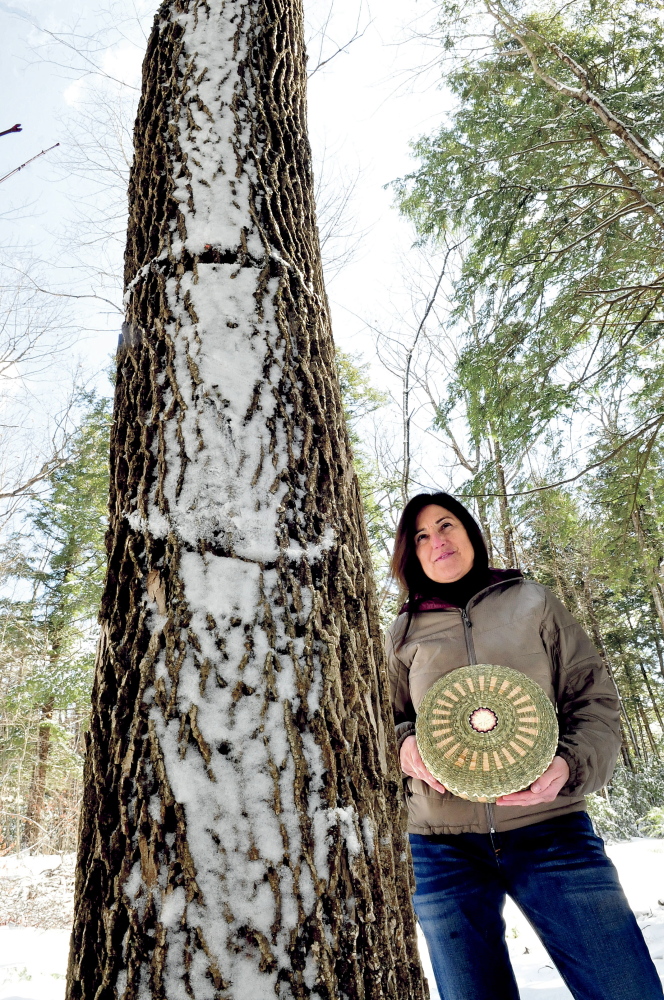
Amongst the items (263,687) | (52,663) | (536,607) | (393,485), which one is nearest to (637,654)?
(393,485)

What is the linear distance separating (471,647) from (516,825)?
0.51m

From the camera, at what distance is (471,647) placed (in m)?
1.84

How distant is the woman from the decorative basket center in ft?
0.63

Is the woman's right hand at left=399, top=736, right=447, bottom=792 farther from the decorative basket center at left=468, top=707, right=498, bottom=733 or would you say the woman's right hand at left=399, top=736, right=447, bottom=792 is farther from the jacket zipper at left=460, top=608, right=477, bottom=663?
the jacket zipper at left=460, top=608, right=477, bottom=663

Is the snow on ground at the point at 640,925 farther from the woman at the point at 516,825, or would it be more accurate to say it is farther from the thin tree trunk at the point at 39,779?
the thin tree trunk at the point at 39,779

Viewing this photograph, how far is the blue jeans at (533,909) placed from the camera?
148cm

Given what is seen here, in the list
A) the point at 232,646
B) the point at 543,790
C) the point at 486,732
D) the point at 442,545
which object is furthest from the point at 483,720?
the point at 232,646

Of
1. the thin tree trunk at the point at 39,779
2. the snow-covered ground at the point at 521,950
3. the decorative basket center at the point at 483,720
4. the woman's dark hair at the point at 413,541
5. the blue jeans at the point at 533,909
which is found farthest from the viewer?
the thin tree trunk at the point at 39,779

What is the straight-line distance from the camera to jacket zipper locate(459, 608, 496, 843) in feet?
5.49

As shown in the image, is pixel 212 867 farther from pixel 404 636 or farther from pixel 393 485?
pixel 393 485

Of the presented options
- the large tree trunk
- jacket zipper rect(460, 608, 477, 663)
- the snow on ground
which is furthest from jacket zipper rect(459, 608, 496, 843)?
the snow on ground

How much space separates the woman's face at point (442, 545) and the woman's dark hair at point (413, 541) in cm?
2

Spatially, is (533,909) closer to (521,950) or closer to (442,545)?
(442,545)

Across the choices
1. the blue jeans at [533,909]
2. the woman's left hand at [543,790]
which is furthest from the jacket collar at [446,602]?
the blue jeans at [533,909]
